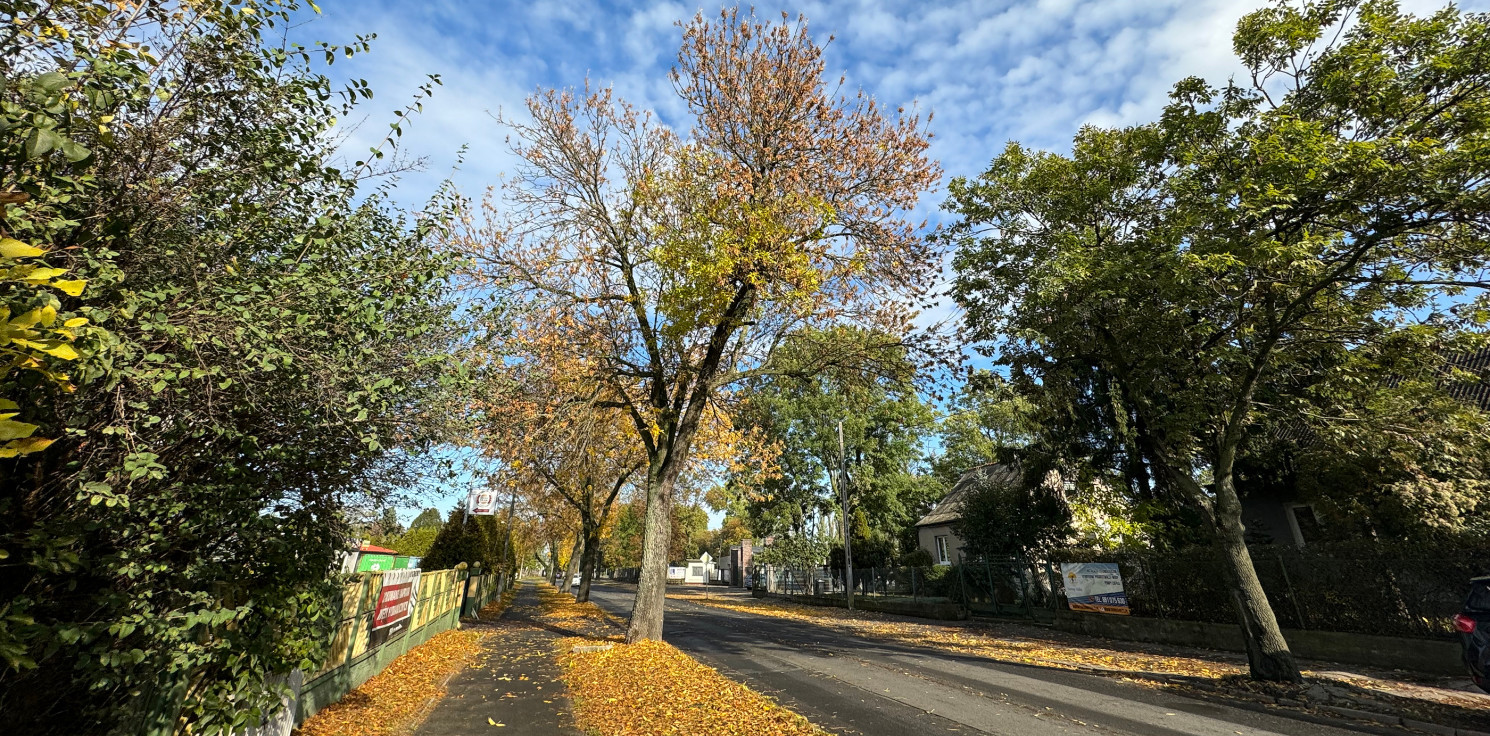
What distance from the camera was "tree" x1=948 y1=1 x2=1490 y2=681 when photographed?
876 cm

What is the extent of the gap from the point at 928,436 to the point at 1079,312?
29.2 m

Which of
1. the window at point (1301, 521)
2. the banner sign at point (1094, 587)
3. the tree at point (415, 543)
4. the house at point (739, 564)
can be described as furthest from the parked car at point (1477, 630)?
the house at point (739, 564)

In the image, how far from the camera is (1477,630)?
7.61 m

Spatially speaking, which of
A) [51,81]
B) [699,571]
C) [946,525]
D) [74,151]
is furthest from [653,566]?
[699,571]

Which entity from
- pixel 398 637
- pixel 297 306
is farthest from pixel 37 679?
pixel 398 637

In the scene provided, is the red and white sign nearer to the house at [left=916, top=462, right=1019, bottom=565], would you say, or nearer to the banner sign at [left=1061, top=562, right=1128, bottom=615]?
the banner sign at [left=1061, top=562, right=1128, bottom=615]

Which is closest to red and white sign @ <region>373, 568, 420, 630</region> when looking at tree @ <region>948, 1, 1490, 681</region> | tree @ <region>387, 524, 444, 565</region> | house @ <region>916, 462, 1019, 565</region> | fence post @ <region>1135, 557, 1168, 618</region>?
tree @ <region>948, 1, 1490, 681</region>

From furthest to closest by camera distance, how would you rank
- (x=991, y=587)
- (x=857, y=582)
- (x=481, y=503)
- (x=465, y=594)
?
(x=857, y=582) < (x=991, y=587) < (x=481, y=503) < (x=465, y=594)

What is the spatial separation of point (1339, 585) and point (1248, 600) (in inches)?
178

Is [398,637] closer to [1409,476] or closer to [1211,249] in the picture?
[1211,249]

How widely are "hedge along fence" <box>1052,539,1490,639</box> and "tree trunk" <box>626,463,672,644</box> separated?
34.8 feet

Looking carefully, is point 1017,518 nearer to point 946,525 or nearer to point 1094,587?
point 1094,587

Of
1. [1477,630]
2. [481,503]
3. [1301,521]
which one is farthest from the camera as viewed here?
[481,503]

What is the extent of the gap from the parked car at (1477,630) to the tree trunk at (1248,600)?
7.78 ft
